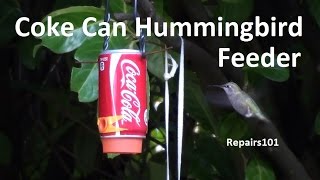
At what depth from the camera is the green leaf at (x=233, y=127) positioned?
1.26 metres

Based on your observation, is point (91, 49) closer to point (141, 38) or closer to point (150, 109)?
point (141, 38)

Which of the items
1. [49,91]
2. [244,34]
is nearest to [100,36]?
[244,34]

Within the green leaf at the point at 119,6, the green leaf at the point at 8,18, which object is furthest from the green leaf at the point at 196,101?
the green leaf at the point at 8,18

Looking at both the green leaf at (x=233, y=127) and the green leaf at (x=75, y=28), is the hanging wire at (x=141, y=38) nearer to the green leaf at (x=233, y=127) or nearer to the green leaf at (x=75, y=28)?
the green leaf at (x=75, y=28)

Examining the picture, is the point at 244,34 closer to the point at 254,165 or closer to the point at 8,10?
the point at 254,165

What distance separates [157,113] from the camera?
5.54 ft

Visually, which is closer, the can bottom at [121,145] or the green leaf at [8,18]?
the can bottom at [121,145]

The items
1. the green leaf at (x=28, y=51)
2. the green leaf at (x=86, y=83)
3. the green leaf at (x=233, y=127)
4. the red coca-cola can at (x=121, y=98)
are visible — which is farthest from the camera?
the green leaf at (x=28, y=51)

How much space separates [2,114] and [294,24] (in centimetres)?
76

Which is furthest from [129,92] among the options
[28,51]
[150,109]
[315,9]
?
[150,109]

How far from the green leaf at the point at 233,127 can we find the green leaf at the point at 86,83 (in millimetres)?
228

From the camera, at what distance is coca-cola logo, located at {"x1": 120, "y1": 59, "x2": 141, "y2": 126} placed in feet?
3.31
